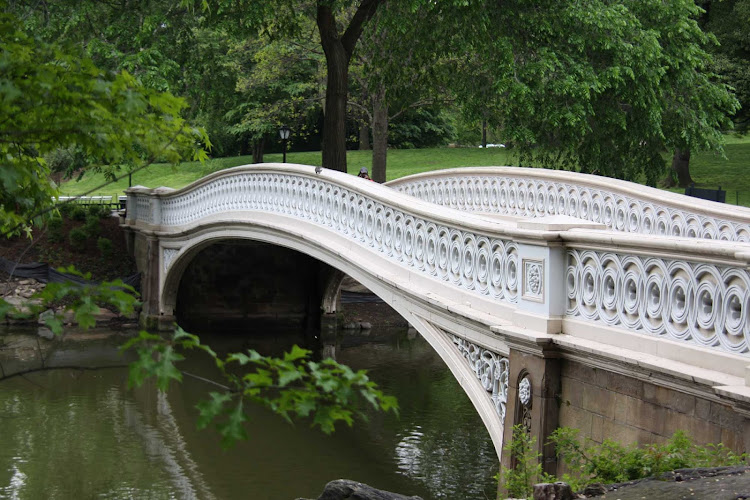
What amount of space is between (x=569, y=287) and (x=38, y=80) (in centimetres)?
414

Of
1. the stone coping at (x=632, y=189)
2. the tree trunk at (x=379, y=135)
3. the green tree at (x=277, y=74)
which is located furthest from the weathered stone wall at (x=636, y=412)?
the tree trunk at (x=379, y=135)

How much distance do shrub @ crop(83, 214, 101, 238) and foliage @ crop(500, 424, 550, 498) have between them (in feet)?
67.7

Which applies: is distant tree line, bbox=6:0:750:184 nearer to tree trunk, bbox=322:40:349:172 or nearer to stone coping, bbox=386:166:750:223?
tree trunk, bbox=322:40:349:172

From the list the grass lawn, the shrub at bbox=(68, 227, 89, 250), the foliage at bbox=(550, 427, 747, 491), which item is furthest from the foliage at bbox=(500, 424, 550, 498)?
the grass lawn

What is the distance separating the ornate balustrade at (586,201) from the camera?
11414mm

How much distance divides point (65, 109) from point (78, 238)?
2148cm

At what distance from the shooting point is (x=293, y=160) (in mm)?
47469

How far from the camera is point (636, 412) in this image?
626 centimetres

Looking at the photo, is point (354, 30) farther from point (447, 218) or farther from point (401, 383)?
point (447, 218)

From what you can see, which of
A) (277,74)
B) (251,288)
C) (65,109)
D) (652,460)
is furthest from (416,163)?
(65,109)

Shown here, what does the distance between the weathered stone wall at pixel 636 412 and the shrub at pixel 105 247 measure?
20.1m

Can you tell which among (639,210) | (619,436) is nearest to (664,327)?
(619,436)

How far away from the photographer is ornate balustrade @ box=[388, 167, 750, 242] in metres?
11.4

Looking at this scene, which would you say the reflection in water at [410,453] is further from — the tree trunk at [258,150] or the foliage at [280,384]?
the tree trunk at [258,150]
